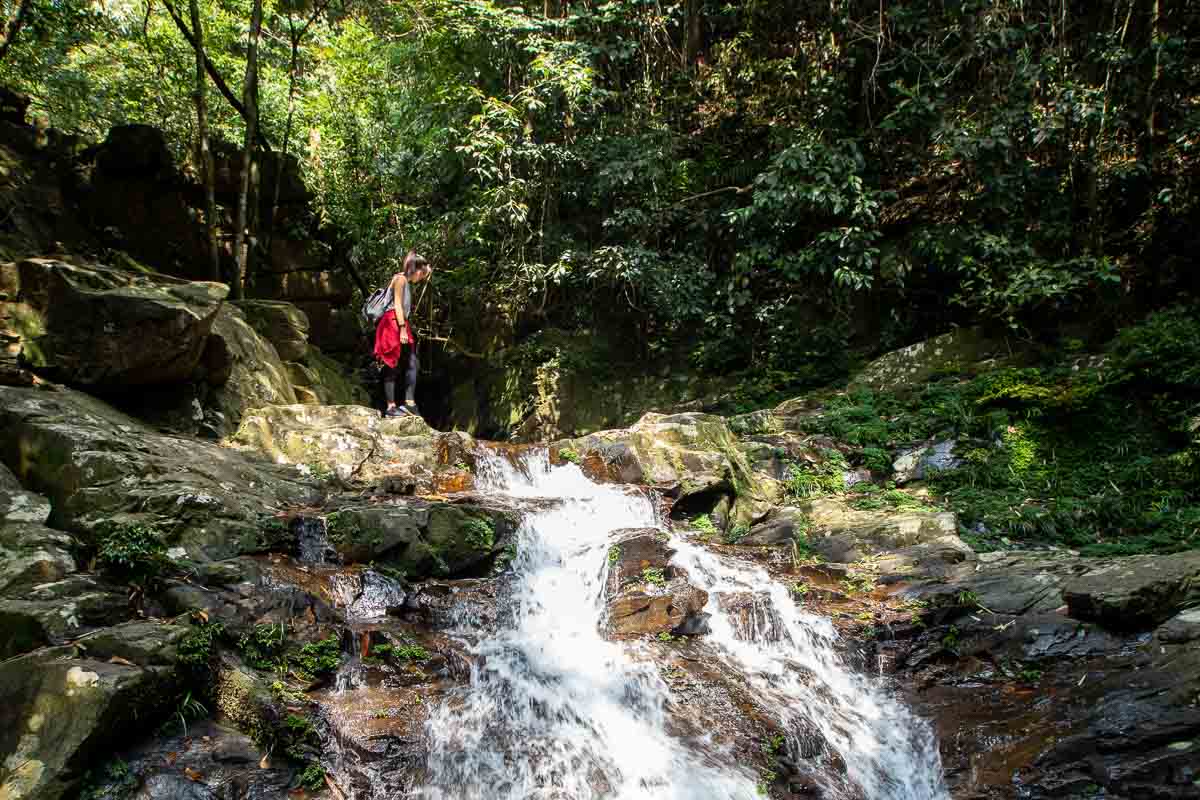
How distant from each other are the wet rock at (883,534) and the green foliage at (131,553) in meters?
5.59

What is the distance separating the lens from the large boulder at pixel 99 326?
20.9ft

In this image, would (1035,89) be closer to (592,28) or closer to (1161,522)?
(1161,522)

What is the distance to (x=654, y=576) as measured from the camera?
6.00 meters

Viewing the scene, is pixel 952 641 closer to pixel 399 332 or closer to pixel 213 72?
pixel 399 332

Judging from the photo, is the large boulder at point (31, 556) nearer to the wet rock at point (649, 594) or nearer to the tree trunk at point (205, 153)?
the wet rock at point (649, 594)

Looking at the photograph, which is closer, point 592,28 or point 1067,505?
point 1067,505

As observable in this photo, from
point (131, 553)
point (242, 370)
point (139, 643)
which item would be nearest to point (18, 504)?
point (131, 553)

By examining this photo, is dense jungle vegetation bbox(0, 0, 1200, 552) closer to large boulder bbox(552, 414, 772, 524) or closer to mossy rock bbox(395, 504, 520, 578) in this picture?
large boulder bbox(552, 414, 772, 524)

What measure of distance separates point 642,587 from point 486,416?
8.10m

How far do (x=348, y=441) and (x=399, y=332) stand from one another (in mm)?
1488

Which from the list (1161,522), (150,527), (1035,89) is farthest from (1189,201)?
(150,527)

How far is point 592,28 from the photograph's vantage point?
12555 mm

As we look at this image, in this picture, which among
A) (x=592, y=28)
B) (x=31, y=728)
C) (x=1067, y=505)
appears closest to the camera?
(x=31, y=728)

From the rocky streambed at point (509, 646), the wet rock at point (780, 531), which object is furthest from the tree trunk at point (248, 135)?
the wet rock at point (780, 531)
